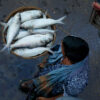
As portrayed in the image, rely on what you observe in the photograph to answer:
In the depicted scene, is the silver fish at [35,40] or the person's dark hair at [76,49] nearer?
the person's dark hair at [76,49]

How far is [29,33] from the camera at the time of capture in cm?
306

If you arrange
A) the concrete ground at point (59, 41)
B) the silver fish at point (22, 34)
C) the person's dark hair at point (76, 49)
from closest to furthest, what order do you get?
the person's dark hair at point (76, 49)
the silver fish at point (22, 34)
the concrete ground at point (59, 41)

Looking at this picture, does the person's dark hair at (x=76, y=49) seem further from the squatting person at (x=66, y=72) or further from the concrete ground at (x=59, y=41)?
the concrete ground at (x=59, y=41)

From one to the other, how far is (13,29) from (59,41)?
1.13 metres

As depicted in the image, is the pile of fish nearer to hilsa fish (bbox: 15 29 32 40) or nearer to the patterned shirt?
hilsa fish (bbox: 15 29 32 40)

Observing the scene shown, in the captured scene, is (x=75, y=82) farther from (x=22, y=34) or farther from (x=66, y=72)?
(x=22, y=34)

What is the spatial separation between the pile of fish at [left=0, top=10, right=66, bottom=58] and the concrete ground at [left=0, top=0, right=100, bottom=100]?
24.1 inches

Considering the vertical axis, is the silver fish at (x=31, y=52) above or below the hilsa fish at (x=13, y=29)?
below

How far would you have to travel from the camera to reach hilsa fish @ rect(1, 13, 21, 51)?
2908 mm

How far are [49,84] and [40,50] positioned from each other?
54 cm

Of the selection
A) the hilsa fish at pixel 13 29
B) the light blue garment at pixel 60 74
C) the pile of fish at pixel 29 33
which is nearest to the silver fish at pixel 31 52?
the pile of fish at pixel 29 33

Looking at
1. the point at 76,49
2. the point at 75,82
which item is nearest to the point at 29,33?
the point at 76,49

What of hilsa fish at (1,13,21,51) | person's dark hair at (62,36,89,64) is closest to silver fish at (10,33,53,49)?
hilsa fish at (1,13,21,51)

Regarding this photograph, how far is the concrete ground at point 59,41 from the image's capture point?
3456mm
